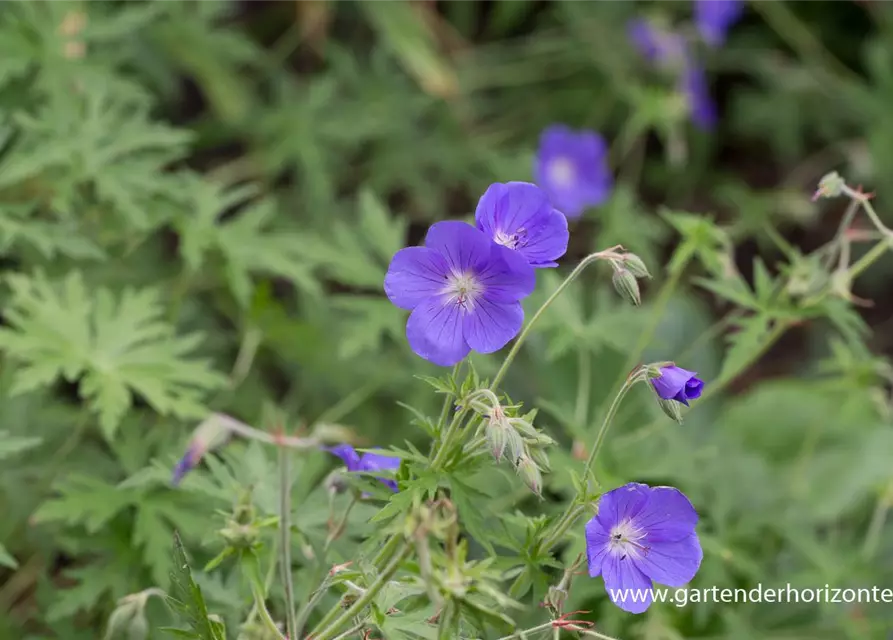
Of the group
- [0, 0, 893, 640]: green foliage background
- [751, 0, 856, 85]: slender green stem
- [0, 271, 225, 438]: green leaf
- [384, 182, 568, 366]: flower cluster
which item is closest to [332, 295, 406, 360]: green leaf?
[0, 0, 893, 640]: green foliage background

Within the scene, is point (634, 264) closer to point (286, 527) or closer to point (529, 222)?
point (529, 222)

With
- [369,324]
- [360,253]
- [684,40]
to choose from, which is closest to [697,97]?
[684,40]

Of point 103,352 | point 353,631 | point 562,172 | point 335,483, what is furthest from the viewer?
point 562,172

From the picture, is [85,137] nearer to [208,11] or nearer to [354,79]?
[208,11]

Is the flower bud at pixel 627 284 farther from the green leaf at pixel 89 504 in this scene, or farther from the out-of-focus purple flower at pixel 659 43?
the out-of-focus purple flower at pixel 659 43

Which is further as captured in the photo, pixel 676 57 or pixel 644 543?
pixel 676 57

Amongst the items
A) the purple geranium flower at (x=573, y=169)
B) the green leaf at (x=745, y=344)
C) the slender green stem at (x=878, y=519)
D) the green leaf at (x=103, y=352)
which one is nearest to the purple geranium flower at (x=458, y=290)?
the green leaf at (x=745, y=344)
